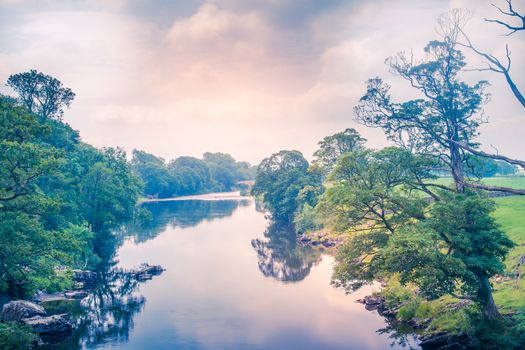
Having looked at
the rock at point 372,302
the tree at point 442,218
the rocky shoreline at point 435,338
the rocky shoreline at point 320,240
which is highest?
the tree at point 442,218

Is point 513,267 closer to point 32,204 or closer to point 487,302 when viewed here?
point 487,302

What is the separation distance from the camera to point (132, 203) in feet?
225

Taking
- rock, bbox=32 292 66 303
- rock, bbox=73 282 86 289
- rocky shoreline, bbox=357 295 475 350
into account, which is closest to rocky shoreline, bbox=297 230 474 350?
rocky shoreline, bbox=357 295 475 350

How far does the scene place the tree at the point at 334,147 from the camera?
237 ft

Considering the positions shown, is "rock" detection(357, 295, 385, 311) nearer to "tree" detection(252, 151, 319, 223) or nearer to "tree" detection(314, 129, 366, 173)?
"tree" detection(314, 129, 366, 173)

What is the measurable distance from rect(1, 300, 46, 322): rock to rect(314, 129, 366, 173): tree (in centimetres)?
5226

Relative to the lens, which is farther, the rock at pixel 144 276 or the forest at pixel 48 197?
the rock at pixel 144 276

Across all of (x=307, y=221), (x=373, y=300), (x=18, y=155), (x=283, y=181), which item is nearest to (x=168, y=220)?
(x=283, y=181)

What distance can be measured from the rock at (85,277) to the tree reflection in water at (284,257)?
20.7 meters

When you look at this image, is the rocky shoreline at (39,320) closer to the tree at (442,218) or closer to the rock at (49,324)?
the rock at (49,324)

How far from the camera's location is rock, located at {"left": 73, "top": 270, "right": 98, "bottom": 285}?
149 ft

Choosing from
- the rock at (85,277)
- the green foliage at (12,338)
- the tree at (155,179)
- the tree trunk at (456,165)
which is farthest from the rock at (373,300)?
the tree at (155,179)

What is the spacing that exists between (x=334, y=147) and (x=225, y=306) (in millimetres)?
44479

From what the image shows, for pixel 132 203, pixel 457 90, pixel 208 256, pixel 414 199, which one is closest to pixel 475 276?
pixel 414 199
